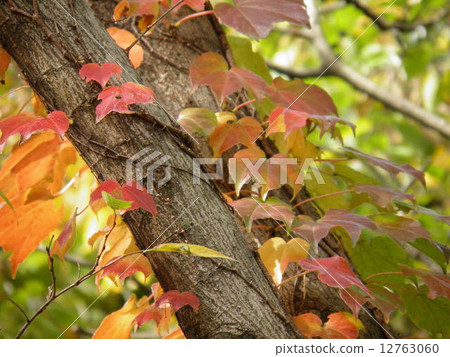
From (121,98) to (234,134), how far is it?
0.28m

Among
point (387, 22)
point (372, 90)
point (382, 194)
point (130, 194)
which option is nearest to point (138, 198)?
point (130, 194)

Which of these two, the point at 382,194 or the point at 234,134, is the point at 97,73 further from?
the point at 382,194

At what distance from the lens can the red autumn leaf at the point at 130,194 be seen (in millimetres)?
830

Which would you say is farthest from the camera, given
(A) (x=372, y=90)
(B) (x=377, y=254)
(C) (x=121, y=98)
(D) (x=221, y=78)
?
(A) (x=372, y=90)

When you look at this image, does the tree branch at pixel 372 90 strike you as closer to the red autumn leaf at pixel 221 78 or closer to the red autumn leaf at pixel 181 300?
the red autumn leaf at pixel 221 78

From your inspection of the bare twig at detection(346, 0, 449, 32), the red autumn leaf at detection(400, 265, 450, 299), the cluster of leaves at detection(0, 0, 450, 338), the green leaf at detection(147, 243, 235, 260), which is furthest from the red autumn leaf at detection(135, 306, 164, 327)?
the bare twig at detection(346, 0, 449, 32)

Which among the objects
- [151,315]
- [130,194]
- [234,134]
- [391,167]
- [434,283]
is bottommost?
[434,283]

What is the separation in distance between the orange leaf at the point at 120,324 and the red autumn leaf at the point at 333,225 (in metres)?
0.34

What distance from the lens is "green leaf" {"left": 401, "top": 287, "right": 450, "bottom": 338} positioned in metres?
1.10

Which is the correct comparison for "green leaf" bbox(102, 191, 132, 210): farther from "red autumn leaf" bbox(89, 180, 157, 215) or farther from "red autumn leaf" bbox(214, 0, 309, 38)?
"red autumn leaf" bbox(214, 0, 309, 38)

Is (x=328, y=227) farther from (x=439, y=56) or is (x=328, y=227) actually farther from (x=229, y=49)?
(x=439, y=56)

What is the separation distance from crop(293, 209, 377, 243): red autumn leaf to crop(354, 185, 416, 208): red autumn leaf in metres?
0.08

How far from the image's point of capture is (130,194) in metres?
0.83

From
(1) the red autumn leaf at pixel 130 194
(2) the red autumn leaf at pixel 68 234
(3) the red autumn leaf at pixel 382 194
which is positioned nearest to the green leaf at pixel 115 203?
(1) the red autumn leaf at pixel 130 194
